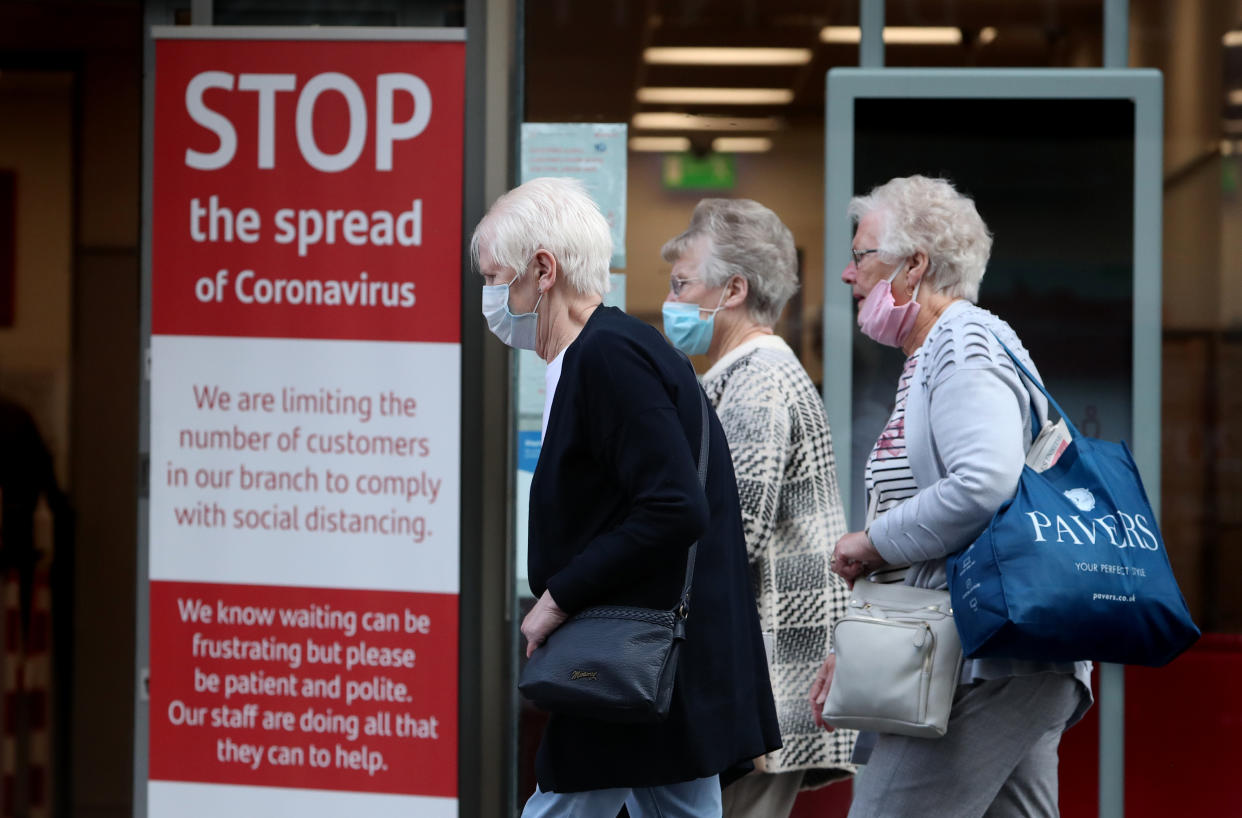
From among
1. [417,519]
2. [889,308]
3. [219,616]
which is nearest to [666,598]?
[889,308]

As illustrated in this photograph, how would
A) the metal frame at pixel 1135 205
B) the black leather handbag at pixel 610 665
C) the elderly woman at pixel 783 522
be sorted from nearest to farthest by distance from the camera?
the black leather handbag at pixel 610 665
the elderly woman at pixel 783 522
the metal frame at pixel 1135 205

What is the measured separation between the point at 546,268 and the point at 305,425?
5.75 ft

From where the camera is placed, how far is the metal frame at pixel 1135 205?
397 centimetres

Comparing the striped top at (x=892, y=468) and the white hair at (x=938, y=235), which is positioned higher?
the white hair at (x=938, y=235)

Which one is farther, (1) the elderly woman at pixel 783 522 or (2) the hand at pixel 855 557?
(1) the elderly woman at pixel 783 522

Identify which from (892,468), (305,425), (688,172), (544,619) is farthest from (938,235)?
(305,425)

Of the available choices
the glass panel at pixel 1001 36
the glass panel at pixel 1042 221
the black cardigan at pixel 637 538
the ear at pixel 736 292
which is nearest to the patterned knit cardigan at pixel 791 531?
the ear at pixel 736 292

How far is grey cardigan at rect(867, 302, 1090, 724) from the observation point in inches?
95.3

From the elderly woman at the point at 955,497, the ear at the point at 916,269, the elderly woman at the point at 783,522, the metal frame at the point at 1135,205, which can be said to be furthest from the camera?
the metal frame at the point at 1135,205

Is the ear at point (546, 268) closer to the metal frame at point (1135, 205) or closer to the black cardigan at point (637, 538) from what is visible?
the black cardigan at point (637, 538)

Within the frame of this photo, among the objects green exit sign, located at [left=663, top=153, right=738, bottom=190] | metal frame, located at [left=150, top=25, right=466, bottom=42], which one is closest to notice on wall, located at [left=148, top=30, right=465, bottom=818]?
metal frame, located at [left=150, top=25, right=466, bottom=42]

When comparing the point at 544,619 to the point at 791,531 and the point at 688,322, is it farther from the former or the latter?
the point at 688,322

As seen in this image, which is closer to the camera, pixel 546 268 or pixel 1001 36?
pixel 546 268

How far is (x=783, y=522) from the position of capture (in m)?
3.08
